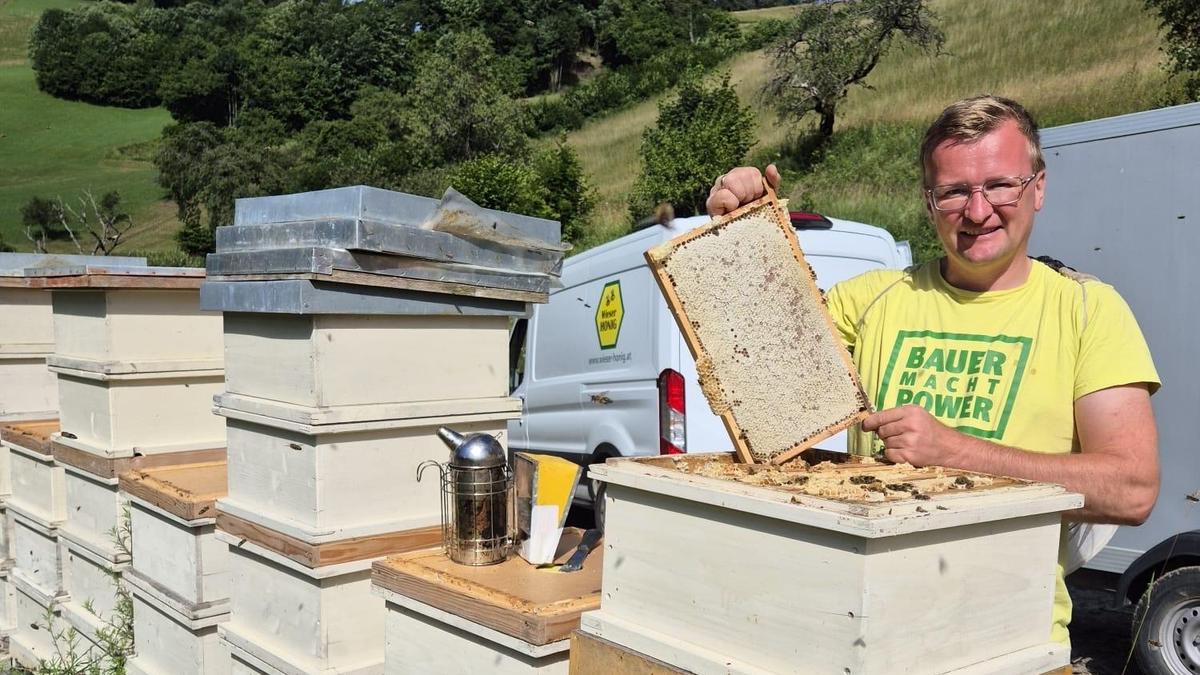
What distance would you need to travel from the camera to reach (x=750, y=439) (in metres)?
1.79

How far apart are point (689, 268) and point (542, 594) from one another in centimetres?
90

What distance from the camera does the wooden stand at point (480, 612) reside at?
6.73 ft

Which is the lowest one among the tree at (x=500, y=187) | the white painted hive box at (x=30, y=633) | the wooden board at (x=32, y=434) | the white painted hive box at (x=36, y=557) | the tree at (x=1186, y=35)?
the white painted hive box at (x=30, y=633)

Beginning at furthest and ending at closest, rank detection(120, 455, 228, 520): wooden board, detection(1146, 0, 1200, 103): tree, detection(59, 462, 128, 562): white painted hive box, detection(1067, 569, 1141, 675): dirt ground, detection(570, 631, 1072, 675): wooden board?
detection(1146, 0, 1200, 103): tree < detection(1067, 569, 1141, 675): dirt ground < detection(59, 462, 128, 562): white painted hive box < detection(120, 455, 228, 520): wooden board < detection(570, 631, 1072, 675): wooden board

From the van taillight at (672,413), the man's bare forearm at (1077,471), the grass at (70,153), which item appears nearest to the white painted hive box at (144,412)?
the van taillight at (672,413)

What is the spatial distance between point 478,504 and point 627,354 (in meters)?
3.63

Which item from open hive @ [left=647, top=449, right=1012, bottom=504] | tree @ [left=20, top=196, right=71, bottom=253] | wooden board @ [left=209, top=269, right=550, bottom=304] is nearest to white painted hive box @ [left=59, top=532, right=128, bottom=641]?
wooden board @ [left=209, top=269, right=550, bottom=304]

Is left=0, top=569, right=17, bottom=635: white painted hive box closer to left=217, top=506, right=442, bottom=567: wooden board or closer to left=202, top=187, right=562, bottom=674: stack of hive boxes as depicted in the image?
left=202, top=187, right=562, bottom=674: stack of hive boxes

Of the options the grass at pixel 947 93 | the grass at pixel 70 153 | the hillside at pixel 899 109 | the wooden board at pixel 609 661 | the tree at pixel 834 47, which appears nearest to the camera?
the wooden board at pixel 609 661

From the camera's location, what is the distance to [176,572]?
140 inches

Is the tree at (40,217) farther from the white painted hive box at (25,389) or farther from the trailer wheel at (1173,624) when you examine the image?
the trailer wheel at (1173,624)

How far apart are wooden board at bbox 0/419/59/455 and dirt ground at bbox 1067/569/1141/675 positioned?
5.17 meters

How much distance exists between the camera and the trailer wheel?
15.1 ft

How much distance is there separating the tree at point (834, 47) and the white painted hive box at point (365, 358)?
23387mm
